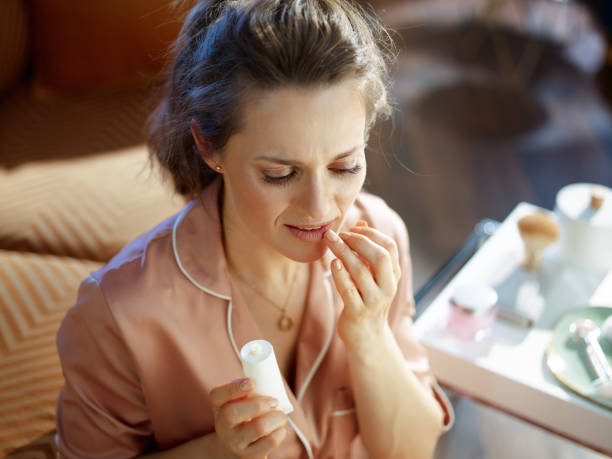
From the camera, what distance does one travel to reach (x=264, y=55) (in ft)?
2.94

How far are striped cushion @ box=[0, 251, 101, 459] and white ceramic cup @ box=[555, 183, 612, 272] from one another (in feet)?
4.23

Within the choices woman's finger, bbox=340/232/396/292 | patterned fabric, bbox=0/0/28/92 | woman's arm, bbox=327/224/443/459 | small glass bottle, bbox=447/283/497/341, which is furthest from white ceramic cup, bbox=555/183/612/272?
patterned fabric, bbox=0/0/28/92

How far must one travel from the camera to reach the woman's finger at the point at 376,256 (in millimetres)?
1021

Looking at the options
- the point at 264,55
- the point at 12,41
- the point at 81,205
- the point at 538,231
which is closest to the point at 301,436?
the point at 264,55

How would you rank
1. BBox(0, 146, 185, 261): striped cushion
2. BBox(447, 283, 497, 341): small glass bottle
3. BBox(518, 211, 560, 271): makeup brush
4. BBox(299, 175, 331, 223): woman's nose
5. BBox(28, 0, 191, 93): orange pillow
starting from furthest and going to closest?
BBox(28, 0, 191, 93): orange pillow, BBox(0, 146, 185, 261): striped cushion, BBox(518, 211, 560, 271): makeup brush, BBox(447, 283, 497, 341): small glass bottle, BBox(299, 175, 331, 223): woman's nose

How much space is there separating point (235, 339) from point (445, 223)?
5.89 ft

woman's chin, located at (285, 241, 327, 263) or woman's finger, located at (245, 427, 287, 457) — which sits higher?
woman's chin, located at (285, 241, 327, 263)

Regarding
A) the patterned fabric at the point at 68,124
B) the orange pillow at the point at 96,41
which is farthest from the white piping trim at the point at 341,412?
the orange pillow at the point at 96,41

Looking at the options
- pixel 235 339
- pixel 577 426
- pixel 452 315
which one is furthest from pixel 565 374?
pixel 235 339

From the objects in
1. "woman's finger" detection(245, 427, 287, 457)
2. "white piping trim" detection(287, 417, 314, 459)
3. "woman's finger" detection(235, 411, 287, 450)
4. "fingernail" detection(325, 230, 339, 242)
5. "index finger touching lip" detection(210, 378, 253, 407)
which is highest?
"fingernail" detection(325, 230, 339, 242)

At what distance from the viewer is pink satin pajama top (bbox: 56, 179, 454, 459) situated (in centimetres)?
102

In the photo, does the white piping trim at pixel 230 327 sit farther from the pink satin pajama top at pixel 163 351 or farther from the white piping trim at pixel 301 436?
the white piping trim at pixel 301 436

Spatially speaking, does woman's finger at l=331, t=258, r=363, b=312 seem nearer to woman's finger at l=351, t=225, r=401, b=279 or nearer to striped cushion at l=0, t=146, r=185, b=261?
woman's finger at l=351, t=225, r=401, b=279

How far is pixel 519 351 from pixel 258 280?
0.63 m
